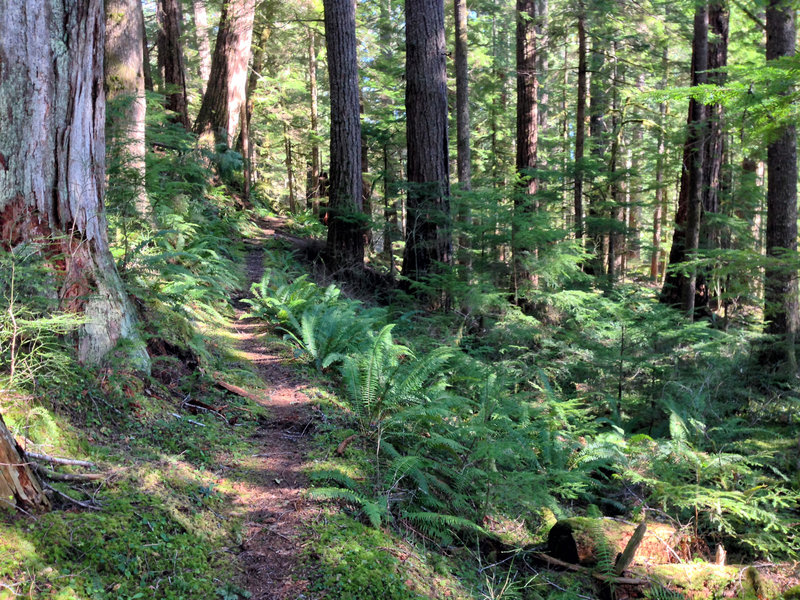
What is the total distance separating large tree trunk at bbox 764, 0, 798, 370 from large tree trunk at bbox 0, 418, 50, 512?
869 centimetres

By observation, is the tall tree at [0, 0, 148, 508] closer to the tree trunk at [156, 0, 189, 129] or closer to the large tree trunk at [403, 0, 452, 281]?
the large tree trunk at [403, 0, 452, 281]

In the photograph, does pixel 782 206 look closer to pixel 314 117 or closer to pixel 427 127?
pixel 427 127

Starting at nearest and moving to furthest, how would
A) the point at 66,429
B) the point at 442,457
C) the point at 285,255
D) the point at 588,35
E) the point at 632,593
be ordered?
the point at 66,429
the point at 632,593
the point at 442,457
the point at 285,255
the point at 588,35

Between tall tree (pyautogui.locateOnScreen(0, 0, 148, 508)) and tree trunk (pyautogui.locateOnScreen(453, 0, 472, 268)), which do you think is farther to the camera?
tree trunk (pyautogui.locateOnScreen(453, 0, 472, 268))

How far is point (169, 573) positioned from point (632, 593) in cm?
269

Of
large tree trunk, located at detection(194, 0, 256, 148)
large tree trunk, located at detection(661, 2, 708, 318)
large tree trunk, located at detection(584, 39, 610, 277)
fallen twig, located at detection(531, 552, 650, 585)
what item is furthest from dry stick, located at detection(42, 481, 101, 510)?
large tree trunk, located at detection(194, 0, 256, 148)

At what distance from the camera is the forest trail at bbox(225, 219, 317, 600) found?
259 cm

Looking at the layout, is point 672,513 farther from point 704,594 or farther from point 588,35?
point 588,35

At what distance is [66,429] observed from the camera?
2963 millimetres

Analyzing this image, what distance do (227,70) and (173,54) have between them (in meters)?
1.73

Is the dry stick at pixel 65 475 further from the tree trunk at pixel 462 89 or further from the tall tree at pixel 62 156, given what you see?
the tree trunk at pixel 462 89

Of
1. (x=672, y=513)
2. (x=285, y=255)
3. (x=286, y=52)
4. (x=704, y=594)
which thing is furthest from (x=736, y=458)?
(x=286, y=52)

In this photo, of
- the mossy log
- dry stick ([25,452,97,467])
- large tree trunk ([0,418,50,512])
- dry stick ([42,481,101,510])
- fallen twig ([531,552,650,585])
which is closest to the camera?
large tree trunk ([0,418,50,512])

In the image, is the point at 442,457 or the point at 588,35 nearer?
the point at 442,457
